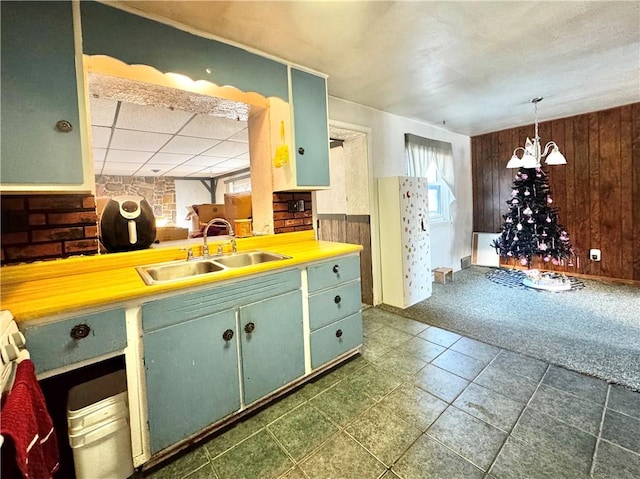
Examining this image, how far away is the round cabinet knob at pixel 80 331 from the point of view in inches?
45.3

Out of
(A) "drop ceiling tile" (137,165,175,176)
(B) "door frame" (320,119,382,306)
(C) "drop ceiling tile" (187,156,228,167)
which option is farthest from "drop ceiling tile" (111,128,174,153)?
(B) "door frame" (320,119,382,306)

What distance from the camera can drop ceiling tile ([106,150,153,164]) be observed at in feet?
14.1

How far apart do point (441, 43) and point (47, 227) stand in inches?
106

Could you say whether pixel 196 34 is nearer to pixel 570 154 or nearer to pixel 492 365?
pixel 492 365

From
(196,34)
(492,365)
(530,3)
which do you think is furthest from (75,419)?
(530,3)

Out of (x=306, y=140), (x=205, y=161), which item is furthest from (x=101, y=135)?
(x=306, y=140)

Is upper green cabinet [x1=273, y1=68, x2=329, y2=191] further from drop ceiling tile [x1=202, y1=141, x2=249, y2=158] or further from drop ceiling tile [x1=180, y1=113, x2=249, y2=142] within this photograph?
drop ceiling tile [x1=202, y1=141, x2=249, y2=158]

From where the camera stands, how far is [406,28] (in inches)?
72.3

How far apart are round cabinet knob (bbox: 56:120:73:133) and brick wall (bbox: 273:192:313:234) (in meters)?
1.36

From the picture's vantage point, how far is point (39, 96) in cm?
130

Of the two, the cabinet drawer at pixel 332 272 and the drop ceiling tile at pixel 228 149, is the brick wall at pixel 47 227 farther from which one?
the drop ceiling tile at pixel 228 149

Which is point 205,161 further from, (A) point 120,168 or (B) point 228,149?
(A) point 120,168

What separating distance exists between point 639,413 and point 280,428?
77.6 inches

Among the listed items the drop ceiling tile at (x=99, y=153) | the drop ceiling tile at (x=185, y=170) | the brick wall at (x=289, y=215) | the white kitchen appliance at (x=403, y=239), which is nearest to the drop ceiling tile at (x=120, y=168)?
the drop ceiling tile at (x=99, y=153)
